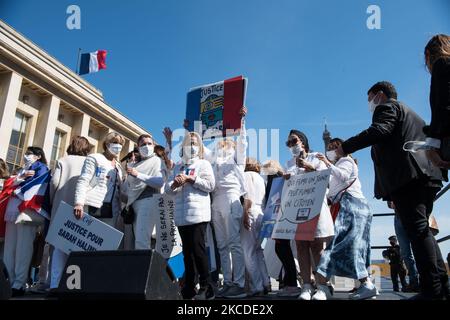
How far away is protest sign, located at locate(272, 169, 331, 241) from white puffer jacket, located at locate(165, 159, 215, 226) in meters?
0.77

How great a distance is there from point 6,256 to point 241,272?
2.59m

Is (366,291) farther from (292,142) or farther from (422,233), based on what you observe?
(292,142)

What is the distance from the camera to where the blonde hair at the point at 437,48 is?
7.24 ft

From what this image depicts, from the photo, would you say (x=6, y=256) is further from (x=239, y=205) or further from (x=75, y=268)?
(x=239, y=205)

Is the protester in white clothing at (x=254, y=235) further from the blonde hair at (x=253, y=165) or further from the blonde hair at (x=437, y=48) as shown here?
the blonde hair at (x=437, y=48)

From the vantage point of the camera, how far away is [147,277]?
5.81ft

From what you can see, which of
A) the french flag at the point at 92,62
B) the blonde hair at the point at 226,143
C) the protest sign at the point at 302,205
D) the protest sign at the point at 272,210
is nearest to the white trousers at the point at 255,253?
the protest sign at the point at 272,210

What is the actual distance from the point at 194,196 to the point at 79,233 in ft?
4.16

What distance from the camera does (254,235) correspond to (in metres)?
3.95

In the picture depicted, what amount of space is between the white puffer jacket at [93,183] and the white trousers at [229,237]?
4.15 feet

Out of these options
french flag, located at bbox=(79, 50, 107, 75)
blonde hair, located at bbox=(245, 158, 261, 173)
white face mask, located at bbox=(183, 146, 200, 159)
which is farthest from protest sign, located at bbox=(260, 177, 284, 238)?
french flag, located at bbox=(79, 50, 107, 75)

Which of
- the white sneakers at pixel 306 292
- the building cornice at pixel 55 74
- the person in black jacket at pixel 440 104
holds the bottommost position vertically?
the white sneakers at pixel 306 292

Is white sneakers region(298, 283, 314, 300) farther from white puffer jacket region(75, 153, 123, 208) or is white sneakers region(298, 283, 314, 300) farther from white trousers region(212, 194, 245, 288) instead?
white puffer jacket region(75, 153, 123, 208)
